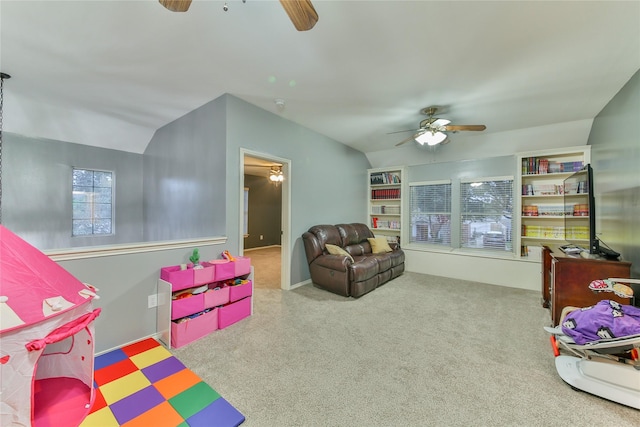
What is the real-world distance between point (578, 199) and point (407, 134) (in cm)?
259

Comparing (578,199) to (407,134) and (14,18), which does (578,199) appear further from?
(14,18)

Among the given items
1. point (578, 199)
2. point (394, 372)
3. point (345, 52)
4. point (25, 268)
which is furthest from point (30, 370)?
point (578, 199)

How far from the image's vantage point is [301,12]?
1.25 m

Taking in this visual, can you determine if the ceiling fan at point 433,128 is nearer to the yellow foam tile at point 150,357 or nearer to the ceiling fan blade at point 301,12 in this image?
the ceiling fan blade at point 301,12

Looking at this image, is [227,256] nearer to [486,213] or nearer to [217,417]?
[217,417]

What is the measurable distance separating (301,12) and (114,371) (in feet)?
9.16

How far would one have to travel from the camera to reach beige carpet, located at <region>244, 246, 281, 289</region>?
4.12m

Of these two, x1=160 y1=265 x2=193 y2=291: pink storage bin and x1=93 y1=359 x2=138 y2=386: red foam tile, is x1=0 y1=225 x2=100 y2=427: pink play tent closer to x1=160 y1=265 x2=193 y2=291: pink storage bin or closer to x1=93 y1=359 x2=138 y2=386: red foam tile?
x1=93 y1=359 x2=138 y2=386: red foam tile

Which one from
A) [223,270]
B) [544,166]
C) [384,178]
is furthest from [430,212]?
[223,270]

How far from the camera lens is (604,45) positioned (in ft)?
6.58

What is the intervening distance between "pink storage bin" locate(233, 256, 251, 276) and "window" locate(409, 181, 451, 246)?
3688 millimetres

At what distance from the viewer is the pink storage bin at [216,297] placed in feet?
8.19

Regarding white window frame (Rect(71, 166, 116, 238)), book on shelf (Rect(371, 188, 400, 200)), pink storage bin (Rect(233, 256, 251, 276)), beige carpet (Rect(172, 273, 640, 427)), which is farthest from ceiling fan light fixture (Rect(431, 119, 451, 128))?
white window frame (Rect(71, 166, 116, 238))

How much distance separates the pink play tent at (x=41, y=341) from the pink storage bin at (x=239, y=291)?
1.40 m
